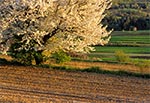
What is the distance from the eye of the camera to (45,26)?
29.9 metres

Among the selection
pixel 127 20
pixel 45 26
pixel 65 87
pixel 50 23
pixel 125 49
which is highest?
pixel 50 23

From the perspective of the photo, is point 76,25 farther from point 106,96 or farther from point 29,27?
point 106,96

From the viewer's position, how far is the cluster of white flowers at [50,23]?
1163 inches

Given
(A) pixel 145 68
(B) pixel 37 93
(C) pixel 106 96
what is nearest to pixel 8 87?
(B) pixel 37 93

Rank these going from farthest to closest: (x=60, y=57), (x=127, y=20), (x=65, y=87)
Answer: (x=127, y=20)
(x=60, y=57)
(x=65, y=87)

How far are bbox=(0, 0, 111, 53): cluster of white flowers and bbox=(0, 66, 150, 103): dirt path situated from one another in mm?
2176

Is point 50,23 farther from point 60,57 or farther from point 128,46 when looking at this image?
point 128,46

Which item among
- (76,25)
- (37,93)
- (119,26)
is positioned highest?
(76,25)

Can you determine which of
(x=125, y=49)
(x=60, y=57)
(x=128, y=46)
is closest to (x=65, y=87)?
(x=60, y=57)

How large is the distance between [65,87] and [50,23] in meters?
6.64

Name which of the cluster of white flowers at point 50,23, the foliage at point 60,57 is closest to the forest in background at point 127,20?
the foliage at point 60,57

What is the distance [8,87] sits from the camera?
79.0 feet

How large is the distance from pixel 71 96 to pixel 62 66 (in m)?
8.26

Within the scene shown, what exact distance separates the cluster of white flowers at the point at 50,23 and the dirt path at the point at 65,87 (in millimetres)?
2176
